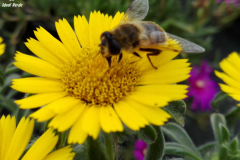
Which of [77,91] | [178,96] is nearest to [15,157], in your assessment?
[77,91]

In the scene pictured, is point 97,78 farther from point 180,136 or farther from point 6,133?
point 180,136

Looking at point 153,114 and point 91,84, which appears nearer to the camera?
point 153,114

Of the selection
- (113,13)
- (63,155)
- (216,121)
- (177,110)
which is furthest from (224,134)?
(113,13)

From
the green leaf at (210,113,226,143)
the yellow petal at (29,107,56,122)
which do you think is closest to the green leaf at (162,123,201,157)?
the green leaf at (210,113,226,143)

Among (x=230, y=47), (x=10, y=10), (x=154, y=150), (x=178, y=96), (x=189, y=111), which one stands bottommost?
(x=189, y=111)

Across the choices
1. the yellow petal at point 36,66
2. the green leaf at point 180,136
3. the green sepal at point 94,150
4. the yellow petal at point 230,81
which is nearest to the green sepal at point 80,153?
the green sepal at point 94,150

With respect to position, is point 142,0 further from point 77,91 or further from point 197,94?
point 197,94
